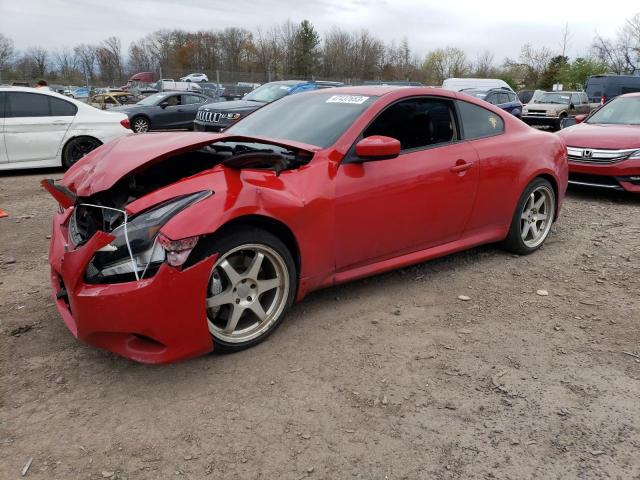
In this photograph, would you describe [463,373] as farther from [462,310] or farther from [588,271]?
[588,271]

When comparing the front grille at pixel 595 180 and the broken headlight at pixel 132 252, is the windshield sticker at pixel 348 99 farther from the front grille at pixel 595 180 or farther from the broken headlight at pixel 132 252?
the front grille at pixel 595 180

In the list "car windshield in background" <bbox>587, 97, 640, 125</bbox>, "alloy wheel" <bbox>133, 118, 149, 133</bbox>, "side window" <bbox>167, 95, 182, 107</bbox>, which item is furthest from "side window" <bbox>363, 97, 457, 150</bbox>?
"side window" <bbox>167, 95, 182, 107</bbox>

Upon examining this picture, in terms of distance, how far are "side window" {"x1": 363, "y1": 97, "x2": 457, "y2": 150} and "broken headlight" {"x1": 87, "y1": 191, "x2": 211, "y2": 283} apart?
5.21ft

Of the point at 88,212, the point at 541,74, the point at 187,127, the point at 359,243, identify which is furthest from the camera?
the point at 541,74

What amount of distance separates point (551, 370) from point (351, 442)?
4.29 feet

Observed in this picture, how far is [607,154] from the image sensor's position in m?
6.99

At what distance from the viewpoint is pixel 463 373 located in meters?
2.88

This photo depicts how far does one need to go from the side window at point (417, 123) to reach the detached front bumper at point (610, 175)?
3983 mm

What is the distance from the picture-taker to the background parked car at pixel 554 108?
1950 centimetres

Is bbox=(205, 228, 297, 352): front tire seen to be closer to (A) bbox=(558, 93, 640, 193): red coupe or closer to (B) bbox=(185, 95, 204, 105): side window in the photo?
(A) bbox=(558, 93, 640, 193): red coupe

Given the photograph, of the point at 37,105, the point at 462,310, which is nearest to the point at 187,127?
the point at 37,105

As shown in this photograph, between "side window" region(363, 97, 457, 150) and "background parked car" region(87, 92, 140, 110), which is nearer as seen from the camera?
"side window" region(363, 97, 457, 150)

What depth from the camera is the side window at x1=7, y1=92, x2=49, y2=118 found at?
27.6 feet

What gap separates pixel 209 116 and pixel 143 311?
27.8 ft
